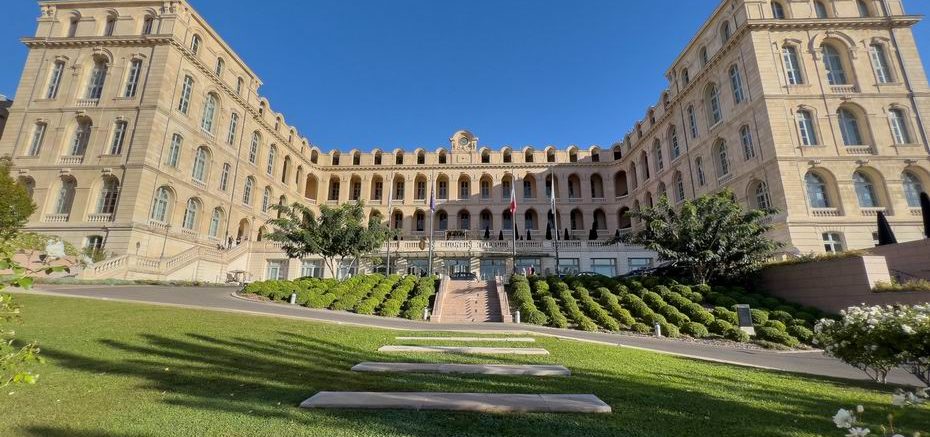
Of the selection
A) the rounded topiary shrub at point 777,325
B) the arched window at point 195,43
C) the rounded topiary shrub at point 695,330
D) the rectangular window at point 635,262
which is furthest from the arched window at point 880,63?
the arched window at point 195,43

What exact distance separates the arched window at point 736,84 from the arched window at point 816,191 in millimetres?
7266

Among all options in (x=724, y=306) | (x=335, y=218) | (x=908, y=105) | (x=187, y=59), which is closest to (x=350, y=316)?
(x=335, y=218)

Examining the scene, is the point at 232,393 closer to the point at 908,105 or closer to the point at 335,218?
the point at 335,218

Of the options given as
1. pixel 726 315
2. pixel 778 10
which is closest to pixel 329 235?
pixel 726 315

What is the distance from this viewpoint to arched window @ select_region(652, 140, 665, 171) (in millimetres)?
40697

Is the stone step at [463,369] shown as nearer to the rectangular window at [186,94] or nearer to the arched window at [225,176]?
the rectangular window at [186,94]

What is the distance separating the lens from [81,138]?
30625 millimetres

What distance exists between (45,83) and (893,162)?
200ft

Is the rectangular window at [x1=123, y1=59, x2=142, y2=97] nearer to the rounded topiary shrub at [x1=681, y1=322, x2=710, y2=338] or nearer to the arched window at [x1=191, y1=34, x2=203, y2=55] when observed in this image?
the arched window at [x1=191, y1=34, x2=203, y2=55]

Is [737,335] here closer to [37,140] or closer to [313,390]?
[313,390]

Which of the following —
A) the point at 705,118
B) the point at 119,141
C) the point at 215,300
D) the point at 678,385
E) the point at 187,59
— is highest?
the point at 187,59

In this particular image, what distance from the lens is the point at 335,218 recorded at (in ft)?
78.7

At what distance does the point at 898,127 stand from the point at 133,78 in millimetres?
55245

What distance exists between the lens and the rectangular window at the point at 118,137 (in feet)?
97.3
